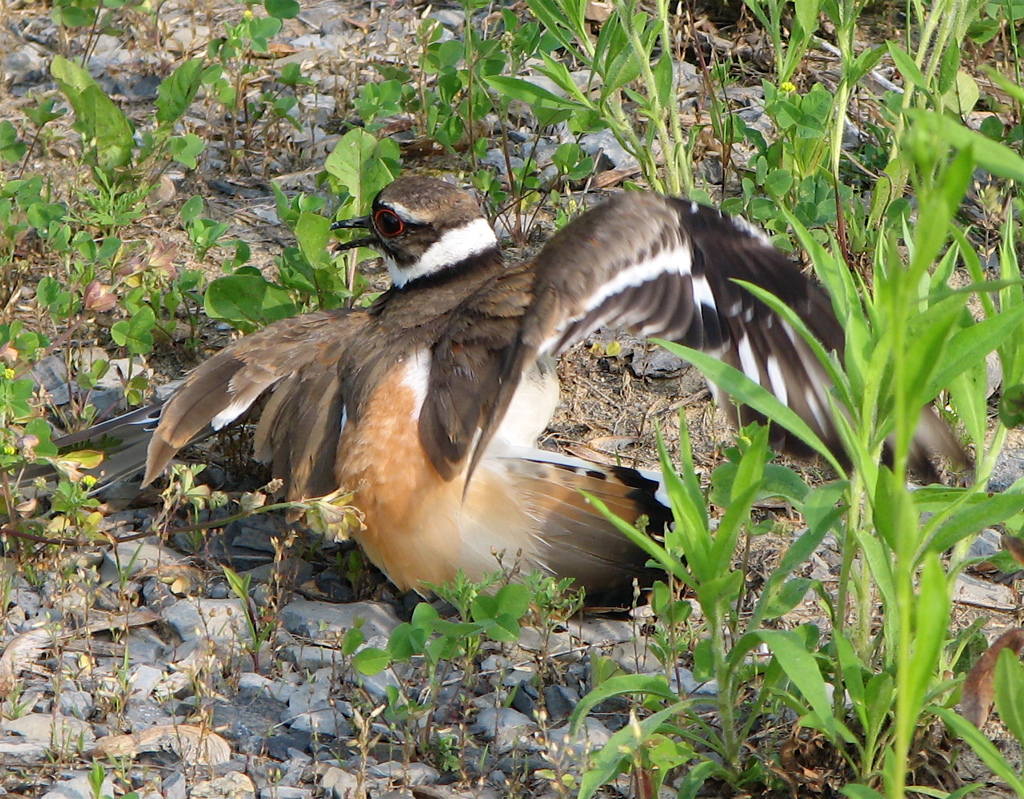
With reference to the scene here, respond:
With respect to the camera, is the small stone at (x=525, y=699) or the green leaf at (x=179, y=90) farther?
the green leaf at (x=179, y=90)

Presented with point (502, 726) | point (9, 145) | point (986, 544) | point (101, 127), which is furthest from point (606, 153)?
point (502, 726)

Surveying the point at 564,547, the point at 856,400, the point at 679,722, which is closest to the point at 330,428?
the point at 564,547

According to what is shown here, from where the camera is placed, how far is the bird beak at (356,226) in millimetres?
4438

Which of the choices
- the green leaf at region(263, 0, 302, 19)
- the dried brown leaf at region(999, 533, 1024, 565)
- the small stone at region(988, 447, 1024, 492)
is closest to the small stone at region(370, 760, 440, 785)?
the dried brown leaf at region(999, 533, 1024, 565)

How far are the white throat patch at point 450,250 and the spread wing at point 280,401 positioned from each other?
38 centimetres

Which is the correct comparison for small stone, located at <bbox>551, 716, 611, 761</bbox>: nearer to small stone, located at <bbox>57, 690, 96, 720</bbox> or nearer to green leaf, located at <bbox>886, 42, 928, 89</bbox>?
small stone, located at <bbox>57, 690, 96, 720</bbox>

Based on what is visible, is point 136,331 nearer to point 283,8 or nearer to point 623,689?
point 283,8

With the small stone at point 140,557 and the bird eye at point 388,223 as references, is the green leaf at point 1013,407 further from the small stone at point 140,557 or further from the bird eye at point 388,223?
the bird eye at point 388,223

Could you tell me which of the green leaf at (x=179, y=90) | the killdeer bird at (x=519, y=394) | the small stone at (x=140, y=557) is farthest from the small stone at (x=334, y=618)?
the green leaf at (x=179, y=90)

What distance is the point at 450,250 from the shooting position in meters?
4.39

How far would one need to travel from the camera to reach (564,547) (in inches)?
139

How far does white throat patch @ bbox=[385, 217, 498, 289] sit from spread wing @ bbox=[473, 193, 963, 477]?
88 centimetres

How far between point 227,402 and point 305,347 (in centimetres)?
32

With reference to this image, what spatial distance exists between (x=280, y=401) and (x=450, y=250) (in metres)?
0.84
